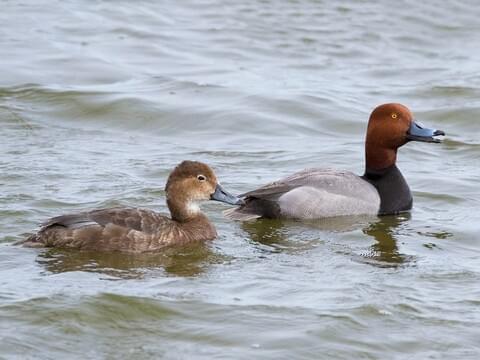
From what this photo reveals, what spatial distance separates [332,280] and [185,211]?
1.67 meters

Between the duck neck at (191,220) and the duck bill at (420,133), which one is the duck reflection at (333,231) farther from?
the duck bill at (420,133)

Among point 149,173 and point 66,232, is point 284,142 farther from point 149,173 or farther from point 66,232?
point 66,232

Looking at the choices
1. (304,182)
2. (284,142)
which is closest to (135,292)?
(304,182)

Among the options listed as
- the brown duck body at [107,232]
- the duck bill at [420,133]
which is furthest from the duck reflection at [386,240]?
the brown duck body at [107,232]

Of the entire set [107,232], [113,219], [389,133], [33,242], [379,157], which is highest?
[389,133]

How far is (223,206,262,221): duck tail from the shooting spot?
11.6m

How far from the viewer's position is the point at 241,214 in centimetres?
1169

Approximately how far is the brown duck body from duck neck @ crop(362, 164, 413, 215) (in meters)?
2.60

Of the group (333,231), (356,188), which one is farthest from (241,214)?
(356,188)

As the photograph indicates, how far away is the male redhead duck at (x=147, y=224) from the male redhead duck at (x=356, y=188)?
0.93 metres

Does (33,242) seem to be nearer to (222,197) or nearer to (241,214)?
(222,197)

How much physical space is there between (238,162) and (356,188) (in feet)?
7.36

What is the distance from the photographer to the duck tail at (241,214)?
38.2 ft

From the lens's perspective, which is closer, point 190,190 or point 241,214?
point 190,190
